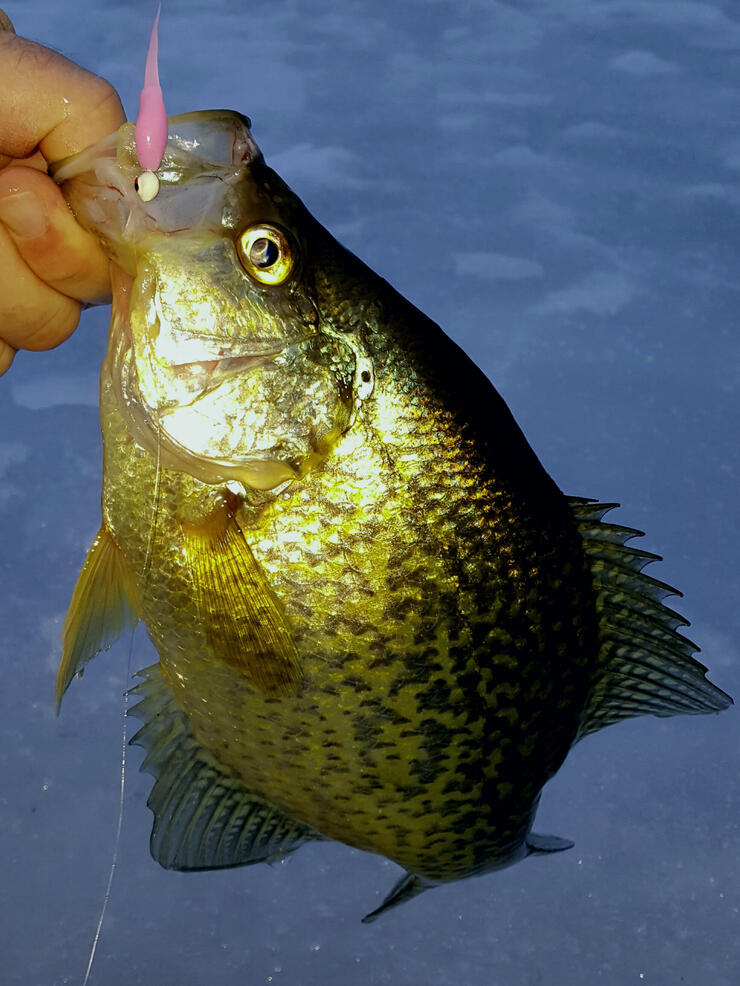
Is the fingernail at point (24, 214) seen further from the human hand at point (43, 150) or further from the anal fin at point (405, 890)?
the anal fin at point (405, 890)

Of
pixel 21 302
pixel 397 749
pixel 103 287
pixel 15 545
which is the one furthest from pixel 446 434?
pixel 15 545

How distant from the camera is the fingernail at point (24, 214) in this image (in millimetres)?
1743

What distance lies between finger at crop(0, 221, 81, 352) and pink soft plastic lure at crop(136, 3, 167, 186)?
1.32 ft

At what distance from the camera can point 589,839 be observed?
4477 mm

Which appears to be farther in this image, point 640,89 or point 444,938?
point 640,89

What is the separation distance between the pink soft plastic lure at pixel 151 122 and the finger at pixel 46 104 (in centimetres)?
30

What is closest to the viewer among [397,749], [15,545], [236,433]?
[236,433]

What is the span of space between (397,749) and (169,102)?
6.70 metres

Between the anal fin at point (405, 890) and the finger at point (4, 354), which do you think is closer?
the anal fin at point (405, 890)

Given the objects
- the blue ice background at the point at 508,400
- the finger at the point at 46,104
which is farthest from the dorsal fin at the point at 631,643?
the blue ice background at the point at 508,400

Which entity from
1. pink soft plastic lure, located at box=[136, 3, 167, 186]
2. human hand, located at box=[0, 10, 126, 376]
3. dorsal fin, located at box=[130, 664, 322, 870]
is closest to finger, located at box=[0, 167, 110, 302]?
human hand, located at box=[0, 10, 126, 376]

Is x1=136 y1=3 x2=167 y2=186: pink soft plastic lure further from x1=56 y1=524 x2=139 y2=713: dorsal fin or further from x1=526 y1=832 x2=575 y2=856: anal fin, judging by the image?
x1=526 y1=832 x2=575 y2=856: anal fin

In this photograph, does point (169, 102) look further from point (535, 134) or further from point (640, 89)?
point (640, 89)

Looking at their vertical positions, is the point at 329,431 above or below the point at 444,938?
above
